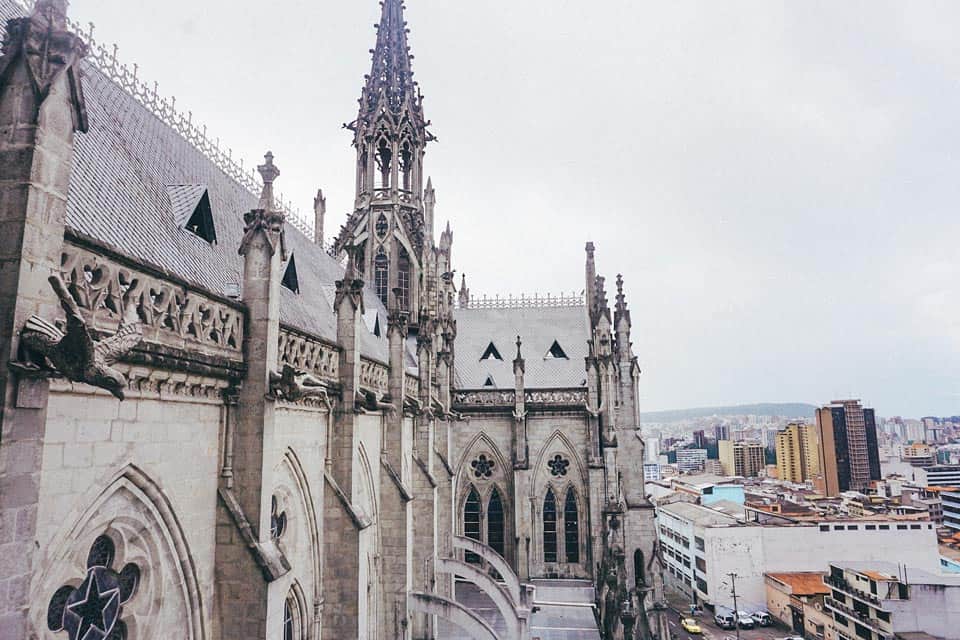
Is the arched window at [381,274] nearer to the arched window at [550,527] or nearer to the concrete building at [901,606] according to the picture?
the arched window at [550,527]

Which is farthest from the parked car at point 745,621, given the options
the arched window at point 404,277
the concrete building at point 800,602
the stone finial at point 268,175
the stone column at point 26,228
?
the stone column at point 26,228

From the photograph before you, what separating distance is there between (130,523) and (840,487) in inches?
5394

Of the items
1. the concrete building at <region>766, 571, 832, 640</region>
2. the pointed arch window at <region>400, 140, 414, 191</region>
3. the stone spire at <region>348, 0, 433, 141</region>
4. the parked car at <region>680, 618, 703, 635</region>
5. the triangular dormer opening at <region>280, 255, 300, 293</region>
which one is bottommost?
the parked car at <region>680, 618, 703, 635</region>

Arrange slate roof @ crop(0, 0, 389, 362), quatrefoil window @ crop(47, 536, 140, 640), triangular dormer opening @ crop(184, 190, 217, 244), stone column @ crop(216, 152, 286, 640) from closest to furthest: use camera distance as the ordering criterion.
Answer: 1. quatrefoil window @ crop(47, 536, 140, 640)
2. stone column @ crop(216, 152, 286, 640)
3. slate roof @ crop(0, 0, 389, 362)
4. triangular dormer opening @ crop(184, 190, 217, 244)

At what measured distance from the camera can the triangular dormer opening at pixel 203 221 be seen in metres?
12.1

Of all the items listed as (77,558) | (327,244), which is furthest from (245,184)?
(77,558)

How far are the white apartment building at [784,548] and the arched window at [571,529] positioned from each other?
125ft

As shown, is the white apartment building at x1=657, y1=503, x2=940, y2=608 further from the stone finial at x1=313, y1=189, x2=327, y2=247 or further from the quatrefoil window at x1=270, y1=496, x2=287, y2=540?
the quatrefoil window at x1=270, y1=496, x2=287, y2=540

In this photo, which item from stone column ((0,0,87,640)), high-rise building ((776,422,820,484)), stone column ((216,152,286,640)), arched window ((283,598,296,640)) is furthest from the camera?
high-rise building ((776,422,820,484))

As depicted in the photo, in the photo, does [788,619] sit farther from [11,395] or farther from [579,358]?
[11,395]

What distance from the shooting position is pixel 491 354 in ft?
113

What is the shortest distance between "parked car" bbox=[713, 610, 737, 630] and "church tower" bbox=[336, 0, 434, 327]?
43.4m

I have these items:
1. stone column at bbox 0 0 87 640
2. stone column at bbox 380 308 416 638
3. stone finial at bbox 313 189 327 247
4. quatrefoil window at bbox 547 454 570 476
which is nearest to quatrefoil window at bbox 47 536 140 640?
stone column at bbox 0 0 87 640

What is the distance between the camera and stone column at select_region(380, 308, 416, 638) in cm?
1667
